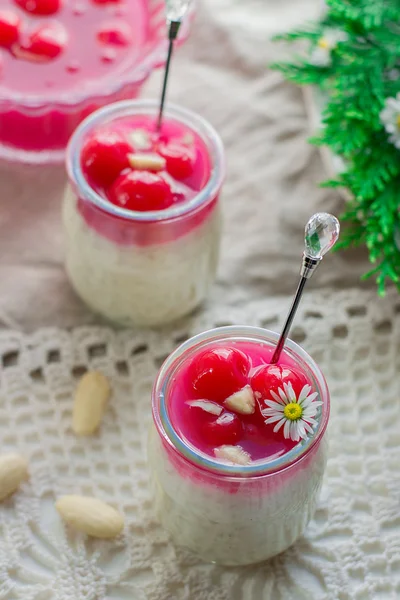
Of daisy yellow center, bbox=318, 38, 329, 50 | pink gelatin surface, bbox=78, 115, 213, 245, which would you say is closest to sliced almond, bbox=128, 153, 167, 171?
pink gelatin surface, bbox=78, 115, 213, 245

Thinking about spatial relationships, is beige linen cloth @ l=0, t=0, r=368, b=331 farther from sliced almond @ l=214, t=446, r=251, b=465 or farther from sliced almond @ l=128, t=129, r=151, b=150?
sliced almond @ l=214, t=446, r=251, b=465

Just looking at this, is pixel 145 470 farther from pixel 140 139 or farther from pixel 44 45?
pixel 44 45

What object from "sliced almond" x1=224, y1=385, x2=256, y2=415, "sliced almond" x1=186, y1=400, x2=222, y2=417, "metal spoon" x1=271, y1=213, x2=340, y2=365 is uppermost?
"metal spoon" x1=271, y1=213, x2=340, y2=365

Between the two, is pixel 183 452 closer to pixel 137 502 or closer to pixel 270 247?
pixel 137 502

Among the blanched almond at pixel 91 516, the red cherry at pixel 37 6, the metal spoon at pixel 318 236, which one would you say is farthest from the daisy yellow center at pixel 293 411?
the red cherry at pixel 37 6

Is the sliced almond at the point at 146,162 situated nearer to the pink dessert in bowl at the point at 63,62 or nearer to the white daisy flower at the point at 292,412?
the pink dessert in bowl at the point at 63,62

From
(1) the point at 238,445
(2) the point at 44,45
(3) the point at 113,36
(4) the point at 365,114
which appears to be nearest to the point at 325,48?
(4) the point at 365,114

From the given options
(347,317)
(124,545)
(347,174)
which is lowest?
(124,545)

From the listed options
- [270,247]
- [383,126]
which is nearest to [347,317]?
[270,247]
